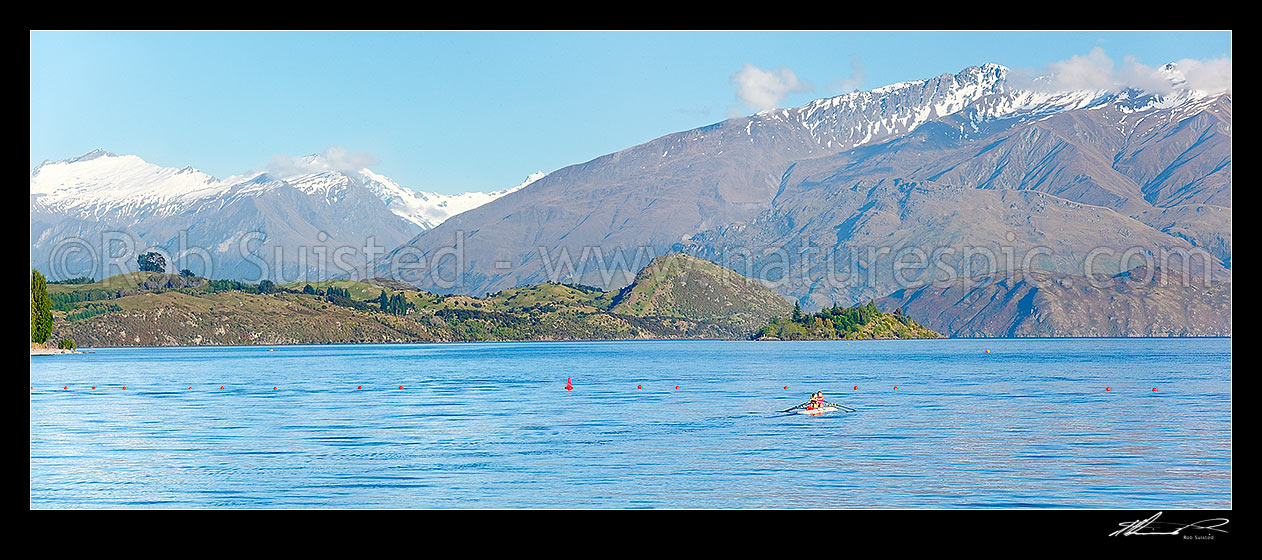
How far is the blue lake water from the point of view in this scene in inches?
1483

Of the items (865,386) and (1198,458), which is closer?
(1198,458)

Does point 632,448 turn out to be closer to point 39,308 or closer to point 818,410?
point 818,410

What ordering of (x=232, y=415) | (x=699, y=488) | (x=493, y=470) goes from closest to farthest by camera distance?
(x=699, y=488)
(x=493, y=470)
(x=232, y=415)

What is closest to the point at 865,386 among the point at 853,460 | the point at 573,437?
Result: the point at 573,437

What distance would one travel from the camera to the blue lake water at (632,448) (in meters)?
37.7
